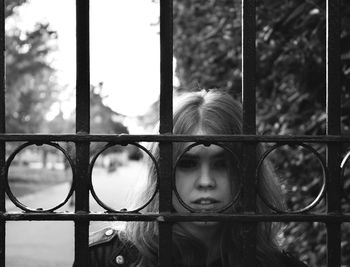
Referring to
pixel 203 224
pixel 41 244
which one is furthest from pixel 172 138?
pixel 41 244

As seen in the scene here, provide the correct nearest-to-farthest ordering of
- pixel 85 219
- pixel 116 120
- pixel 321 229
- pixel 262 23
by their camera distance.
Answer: pixel 85 219 < pixel 321 229 < pixel 262 23 < pixel 116 120

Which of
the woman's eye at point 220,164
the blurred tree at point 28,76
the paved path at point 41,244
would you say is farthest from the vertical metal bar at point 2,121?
the blurred tree at point 28,76

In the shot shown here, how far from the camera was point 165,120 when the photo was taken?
A: 1401mm

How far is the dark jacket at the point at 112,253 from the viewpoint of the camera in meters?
1.74

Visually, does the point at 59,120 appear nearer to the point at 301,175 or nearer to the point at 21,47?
the point at 21,47

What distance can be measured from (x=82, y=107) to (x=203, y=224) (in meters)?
0.58

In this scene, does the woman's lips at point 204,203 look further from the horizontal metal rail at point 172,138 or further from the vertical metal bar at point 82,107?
the vertical metal bar at point 82,107

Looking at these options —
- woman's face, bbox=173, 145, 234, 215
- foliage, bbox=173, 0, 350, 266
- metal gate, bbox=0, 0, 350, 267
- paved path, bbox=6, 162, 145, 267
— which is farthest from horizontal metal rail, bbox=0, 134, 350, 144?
paved path, bbox=6, 162, 145, 267

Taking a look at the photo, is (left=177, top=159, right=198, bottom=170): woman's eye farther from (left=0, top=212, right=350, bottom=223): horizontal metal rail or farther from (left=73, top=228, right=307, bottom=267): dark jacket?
(left=73, top=228, right=307, bottom=267): dark jacket

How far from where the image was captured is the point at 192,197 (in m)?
1.53

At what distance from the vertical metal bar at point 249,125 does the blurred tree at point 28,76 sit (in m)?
5.84

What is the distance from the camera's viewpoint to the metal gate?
1.38m

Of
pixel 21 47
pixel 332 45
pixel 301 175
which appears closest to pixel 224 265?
pixel 332 45

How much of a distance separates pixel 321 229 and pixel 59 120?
3539 centimetres
